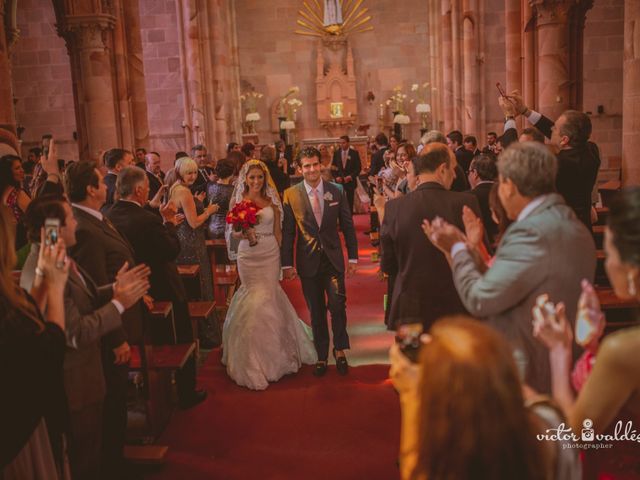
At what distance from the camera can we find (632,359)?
1.99 meters

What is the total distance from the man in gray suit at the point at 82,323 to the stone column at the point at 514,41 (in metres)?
9.62

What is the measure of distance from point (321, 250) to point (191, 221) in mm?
1540

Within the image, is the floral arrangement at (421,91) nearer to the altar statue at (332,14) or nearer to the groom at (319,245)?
the altar statue at (332,14)

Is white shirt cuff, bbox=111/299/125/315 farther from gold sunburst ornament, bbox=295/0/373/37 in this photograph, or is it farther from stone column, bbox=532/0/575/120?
gold sunburst ornament, bbox=295/0/373/37

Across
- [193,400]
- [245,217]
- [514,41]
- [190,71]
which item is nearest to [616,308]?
[245,217]

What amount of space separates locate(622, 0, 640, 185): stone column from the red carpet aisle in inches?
140

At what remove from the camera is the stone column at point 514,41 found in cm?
1151

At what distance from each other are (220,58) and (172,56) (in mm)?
1312

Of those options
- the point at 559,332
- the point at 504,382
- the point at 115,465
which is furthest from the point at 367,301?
the point at 504,382

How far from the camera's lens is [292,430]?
4.95 metres

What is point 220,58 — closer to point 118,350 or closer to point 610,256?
point 118,350

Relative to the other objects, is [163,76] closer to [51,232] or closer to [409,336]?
[51,232]

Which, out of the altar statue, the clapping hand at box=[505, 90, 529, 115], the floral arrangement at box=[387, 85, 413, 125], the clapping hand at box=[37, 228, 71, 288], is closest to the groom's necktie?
the clapping hand at box=[505, 90, 529, 115]

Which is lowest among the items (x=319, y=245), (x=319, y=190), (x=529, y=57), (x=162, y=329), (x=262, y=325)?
(x=262, y=325)
